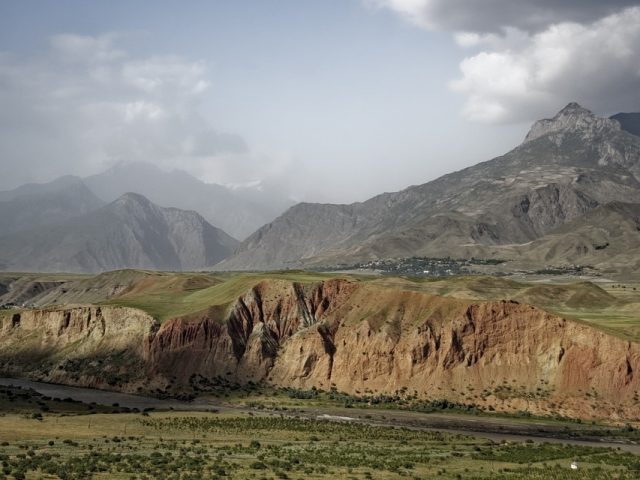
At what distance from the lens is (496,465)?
60844 millimetres

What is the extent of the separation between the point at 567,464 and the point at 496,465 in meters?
6.88

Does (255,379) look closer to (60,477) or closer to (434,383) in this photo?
(434,383)

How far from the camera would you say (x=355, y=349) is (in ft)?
380

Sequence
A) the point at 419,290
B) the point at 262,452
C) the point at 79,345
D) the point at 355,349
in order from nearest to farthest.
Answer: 1. the point at 262,452
2. the point at 355,349
3. the point at 79,345
4. the point at 419,290

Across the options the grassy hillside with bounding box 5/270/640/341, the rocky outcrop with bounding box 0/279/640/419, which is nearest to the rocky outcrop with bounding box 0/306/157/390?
the rocky outcrop with bounding box 0/279/640/419

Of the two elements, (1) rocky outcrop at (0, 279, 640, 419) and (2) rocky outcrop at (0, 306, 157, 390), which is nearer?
(1) rocky outcrop at (0, 279, 640, 419)

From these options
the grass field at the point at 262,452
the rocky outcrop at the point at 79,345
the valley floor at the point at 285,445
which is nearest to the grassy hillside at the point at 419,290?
the rocky outcrop at the point at 79,345

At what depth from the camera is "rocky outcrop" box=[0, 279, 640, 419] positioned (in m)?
101

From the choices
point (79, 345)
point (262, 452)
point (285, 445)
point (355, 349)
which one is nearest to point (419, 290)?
point (355, 349)

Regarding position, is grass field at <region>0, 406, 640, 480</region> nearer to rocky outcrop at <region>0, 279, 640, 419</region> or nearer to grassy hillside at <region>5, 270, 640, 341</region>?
rocky outcrop at <region>0, 279, 640, 419</region>

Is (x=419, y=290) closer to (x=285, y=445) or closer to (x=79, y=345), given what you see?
(x=79, y=345)

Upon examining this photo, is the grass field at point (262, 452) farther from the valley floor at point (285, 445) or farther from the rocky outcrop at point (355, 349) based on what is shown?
the rocky outcrop at point (355, 349)

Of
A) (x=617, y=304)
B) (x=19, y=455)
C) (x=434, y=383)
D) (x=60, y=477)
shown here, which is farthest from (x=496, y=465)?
(x=617, y=304)

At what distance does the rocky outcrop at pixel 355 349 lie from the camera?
100688 mm
